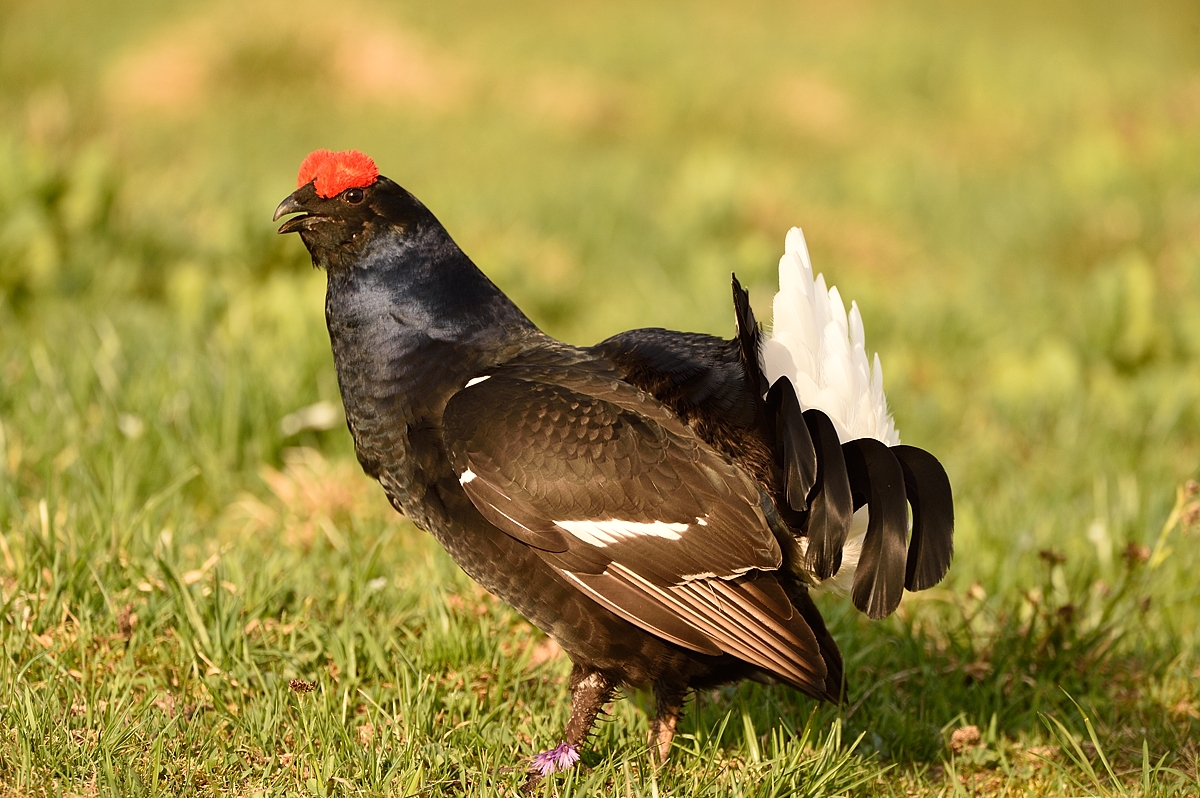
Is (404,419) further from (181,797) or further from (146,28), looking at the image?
(146,28)

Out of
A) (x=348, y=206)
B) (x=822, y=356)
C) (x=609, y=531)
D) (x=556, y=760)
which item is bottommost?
(x=556, y=760)

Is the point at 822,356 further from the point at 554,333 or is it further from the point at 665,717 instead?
the point at 554,333

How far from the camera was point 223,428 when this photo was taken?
4.46m

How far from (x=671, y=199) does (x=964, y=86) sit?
523 centimetres

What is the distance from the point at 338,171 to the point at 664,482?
4.03 ft

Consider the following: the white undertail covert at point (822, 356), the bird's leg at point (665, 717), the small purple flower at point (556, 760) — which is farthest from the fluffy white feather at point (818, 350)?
the small purple flower at point (556, 760)

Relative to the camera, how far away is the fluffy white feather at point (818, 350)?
2.86 m

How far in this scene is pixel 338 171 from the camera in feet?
10.4

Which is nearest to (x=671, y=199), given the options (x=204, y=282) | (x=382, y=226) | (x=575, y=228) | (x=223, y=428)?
(x=575, y=228)

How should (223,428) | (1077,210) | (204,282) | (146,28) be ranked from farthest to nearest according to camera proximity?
1. (146,28)
2. (1077,210)
3. (204,282)
4. (223,428)

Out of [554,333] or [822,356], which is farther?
[554,333]

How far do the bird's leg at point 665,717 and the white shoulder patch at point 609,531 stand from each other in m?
0.45

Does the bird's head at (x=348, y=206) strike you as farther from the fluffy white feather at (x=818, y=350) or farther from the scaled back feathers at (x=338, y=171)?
the fluffy white feather at (x=818, y=350)

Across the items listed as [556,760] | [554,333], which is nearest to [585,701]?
[556,760]
